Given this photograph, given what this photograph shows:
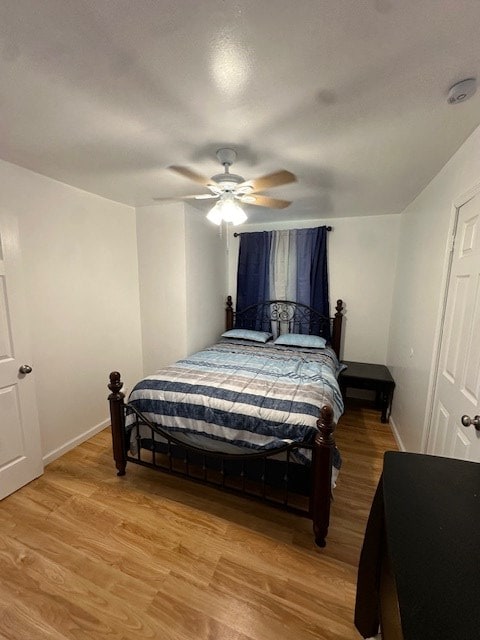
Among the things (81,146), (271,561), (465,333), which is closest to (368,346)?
(465,333)

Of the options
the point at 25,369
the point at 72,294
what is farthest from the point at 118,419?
the point at 72,294

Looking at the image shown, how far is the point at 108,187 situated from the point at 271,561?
316 centimetres

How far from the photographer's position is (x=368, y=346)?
12.0 ft

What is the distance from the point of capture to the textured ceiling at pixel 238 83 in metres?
0.91

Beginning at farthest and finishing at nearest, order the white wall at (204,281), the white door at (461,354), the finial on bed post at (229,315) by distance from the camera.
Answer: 1. the finial on bed post at (229,315)
2. the white wall at (204,281)
3. the white door at (461,354)

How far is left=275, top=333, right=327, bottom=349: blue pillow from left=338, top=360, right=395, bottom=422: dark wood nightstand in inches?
17.4

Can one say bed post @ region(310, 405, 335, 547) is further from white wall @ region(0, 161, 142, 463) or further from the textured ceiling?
white wall @ region(0, 161, 142, 463)

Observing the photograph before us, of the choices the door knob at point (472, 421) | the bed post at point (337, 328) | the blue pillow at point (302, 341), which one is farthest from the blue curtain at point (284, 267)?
the door knob at point (472, 421)

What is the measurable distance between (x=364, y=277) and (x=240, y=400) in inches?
102

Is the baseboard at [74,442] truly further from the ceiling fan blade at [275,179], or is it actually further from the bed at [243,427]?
the ceiling fan blade at [275,179]

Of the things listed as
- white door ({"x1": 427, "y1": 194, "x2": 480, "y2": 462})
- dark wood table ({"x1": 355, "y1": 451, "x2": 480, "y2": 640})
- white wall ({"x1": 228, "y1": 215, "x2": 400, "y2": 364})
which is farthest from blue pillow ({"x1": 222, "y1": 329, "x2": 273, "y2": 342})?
dark wood table ({"x1": 355, "y1": 451, "x2": 480, "y2": 640})

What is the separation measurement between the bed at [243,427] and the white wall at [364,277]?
48.4 inches

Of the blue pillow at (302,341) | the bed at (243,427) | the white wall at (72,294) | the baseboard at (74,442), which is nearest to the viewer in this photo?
the bed at (243,427)

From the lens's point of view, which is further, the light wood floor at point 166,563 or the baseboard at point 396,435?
the baseboard at point 396,435
